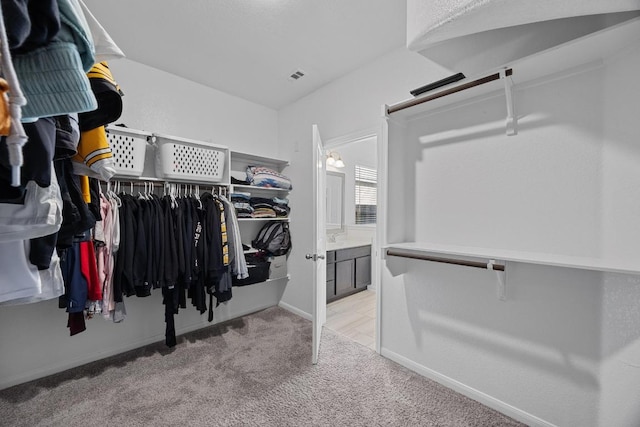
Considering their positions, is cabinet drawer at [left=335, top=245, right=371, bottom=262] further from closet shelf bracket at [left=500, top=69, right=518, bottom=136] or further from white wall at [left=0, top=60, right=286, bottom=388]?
closet shelf bracket at [left=500, top=69, right=518, bottom=136]

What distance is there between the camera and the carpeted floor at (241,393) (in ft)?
5.16

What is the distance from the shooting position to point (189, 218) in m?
2.27

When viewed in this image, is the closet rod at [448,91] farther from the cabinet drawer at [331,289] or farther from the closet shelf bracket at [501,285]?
the cabinet drawer at [331,289]

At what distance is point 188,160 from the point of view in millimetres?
2312

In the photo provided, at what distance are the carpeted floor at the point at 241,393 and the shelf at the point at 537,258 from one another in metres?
0.99

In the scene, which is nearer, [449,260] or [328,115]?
[449,260]

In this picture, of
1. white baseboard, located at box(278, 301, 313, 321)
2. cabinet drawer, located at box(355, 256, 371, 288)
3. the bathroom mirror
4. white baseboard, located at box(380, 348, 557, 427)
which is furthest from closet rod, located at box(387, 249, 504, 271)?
the bathroom mirror

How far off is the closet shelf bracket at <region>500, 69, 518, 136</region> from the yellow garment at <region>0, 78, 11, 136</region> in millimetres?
1817

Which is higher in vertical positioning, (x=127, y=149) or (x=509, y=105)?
(x=509, y=105)

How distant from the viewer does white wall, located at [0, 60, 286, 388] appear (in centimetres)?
192

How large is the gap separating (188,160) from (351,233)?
2776 millimetres

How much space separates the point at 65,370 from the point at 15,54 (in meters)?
2.60

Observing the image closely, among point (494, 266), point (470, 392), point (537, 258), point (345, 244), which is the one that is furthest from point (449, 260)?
point (345, 244)

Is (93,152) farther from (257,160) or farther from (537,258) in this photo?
(257,160)
